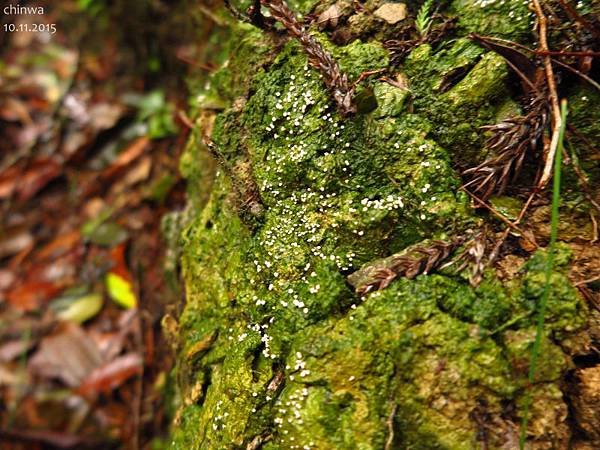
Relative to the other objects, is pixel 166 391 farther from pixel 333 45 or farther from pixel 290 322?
pixel 333 45

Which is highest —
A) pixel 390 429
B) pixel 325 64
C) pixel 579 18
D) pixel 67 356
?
pixel 325 64

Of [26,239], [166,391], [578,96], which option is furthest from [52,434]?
[578,96]

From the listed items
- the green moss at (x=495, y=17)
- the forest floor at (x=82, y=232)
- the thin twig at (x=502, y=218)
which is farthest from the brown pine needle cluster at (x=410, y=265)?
the forest floor at (x=82, y=232)

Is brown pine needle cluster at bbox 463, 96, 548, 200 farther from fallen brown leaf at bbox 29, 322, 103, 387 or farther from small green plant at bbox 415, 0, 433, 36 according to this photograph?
fallen brown leaf at bbox 29, 322, 103, 387

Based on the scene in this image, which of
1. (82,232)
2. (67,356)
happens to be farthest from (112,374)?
(82,232)

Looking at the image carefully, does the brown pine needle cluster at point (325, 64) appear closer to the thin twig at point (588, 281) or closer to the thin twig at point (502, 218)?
the thin twig at point (502, 218)

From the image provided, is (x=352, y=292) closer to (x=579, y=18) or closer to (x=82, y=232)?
(x=579, y=18)
